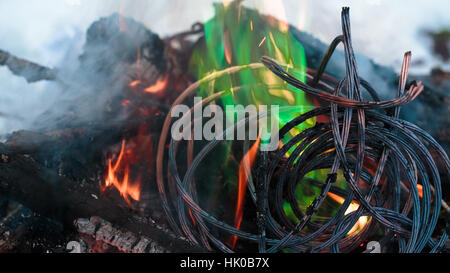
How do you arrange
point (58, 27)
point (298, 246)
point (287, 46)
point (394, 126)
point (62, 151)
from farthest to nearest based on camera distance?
point (58, 27), point (287, 46), point (62, 151), point (298, 246), point (394, 126)

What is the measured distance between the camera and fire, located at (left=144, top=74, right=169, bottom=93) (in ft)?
12.7

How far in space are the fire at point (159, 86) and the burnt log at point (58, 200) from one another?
1.78 metres

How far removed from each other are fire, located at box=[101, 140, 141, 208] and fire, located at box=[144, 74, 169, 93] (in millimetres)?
975

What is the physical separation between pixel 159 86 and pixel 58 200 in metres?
2.01

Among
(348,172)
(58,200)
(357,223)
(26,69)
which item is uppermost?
(26,69)

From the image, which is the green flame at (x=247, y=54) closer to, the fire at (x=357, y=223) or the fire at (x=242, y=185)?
the fire at (x=242, y=185)

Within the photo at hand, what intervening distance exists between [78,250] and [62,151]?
34.3 inches

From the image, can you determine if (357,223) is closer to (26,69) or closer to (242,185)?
(242,185)

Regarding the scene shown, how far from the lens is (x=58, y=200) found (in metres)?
2.15

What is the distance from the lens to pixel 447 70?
4.78 metres

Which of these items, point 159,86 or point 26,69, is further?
point 159,86

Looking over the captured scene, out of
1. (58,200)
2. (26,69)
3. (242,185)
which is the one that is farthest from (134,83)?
(58,200)

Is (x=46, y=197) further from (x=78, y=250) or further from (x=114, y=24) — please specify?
(x=114, y=24)
